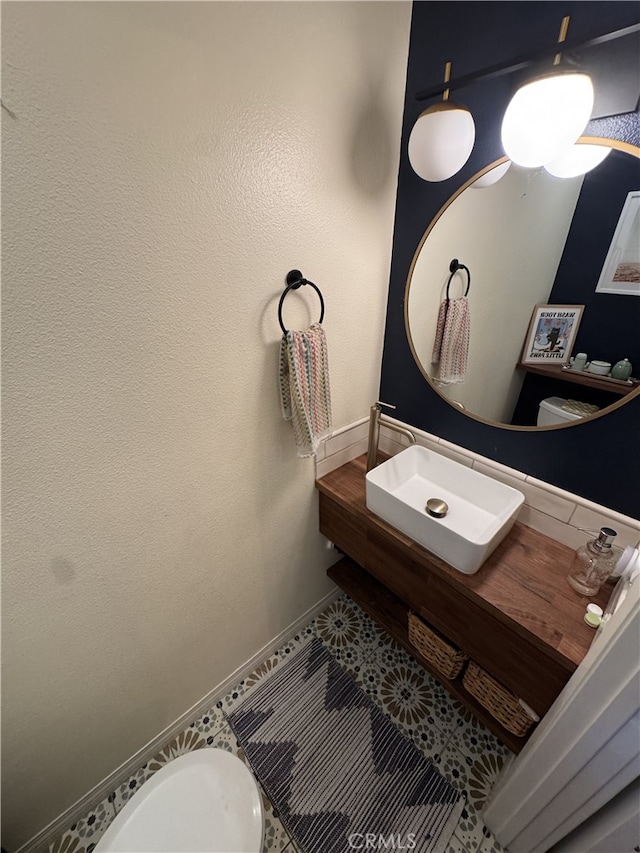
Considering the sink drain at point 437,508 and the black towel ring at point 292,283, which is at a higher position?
the black towel ring at point 292,283

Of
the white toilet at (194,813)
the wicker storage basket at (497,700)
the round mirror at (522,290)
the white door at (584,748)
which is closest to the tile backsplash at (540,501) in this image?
the round mirror at (522,290)

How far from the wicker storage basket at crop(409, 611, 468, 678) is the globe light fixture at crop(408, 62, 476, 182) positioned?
1414mm

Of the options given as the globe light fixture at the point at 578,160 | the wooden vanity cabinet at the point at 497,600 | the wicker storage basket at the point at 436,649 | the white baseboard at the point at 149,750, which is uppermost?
the globe light fixture at the point at 578,160

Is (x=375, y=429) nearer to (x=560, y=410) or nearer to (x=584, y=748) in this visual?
(x=560, y=410)

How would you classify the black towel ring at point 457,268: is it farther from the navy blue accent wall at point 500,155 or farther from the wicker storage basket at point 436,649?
the wicker storage basket at point 436,649

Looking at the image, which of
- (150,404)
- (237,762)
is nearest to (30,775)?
(237,762)

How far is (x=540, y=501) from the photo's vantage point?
3.43ft

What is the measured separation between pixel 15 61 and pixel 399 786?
2.05 meters

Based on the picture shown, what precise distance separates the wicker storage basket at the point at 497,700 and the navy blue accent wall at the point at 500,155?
63cm

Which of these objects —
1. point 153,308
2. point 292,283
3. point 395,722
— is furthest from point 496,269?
point 395,722

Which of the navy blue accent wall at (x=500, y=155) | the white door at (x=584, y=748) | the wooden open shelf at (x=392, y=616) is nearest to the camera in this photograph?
the white door at (x=584, y=748)

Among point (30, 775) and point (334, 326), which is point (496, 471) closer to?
point (334, 326)

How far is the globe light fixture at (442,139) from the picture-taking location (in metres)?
0.80

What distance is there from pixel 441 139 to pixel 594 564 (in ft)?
3.89
